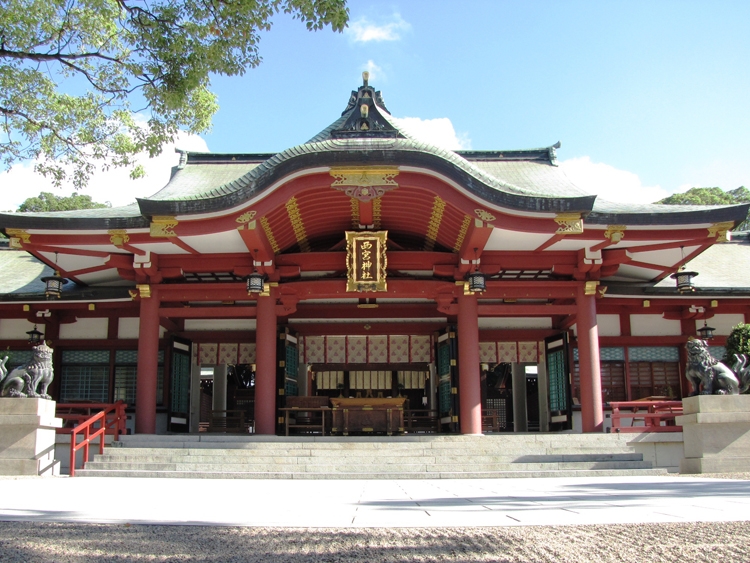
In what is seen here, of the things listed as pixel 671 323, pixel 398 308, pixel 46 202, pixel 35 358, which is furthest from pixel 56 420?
pixel 46 202

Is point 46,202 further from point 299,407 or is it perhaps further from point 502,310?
point 502,310

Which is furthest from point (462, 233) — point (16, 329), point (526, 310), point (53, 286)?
point (16, 329)

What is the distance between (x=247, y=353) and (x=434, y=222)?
6061mm

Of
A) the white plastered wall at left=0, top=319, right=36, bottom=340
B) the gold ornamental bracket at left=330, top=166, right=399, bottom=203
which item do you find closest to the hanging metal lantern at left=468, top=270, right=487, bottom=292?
the gold ornamental bracket at left=330, top=166, right=399, bottom=203

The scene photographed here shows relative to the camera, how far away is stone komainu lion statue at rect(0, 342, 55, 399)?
1101 cm

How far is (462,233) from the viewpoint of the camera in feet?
44.8

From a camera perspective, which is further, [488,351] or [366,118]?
[488,351]

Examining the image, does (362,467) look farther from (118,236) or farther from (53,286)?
(53,286)

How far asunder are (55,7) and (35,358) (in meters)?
5.42

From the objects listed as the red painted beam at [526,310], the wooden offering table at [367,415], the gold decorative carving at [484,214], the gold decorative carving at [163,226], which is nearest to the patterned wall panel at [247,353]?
the wooden offering table at [367,415]

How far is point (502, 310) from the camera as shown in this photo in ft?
47.4

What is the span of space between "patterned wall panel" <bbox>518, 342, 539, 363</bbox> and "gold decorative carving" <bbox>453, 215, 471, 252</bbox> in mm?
3922

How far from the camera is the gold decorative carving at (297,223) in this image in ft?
43.2

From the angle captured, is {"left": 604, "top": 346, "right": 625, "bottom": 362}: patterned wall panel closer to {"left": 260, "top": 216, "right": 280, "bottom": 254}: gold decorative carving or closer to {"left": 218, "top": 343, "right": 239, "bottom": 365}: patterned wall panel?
{"left": 260, "top": 216, "right": 280, "bottom": 254}: gold decorative carving
